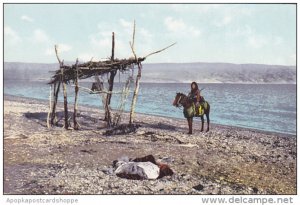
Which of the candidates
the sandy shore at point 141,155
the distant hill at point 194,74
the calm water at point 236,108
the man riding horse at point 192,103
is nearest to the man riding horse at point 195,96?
the man riding horse at point 192,103

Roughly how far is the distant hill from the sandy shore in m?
71.7

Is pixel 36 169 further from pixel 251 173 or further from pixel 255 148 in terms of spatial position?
pixel 255 148

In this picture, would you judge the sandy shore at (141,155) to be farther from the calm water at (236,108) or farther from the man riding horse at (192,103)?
the calm water at (236,108)

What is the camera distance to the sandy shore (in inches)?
335

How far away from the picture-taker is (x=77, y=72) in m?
14.2

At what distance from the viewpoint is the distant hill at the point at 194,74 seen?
291 feet

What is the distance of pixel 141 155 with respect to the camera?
11.0 m

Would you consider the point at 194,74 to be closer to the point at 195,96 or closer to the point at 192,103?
the point at 192,103

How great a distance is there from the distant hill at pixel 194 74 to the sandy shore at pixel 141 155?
71747 millimetres

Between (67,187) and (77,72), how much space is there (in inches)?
255

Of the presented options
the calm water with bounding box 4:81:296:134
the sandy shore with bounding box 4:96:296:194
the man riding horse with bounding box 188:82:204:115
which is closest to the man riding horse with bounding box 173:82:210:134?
the man riding horse with bounding box 188:82:204:115

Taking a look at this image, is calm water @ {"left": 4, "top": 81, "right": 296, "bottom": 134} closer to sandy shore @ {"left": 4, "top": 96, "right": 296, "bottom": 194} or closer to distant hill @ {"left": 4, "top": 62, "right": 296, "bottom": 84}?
sandy shore @ {"left": 4, "top": 96, "right": 296, "bottom": 194}

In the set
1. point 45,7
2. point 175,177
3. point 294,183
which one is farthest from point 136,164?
point 45,7

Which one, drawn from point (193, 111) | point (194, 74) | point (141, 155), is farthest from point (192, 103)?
point (194, 74)
